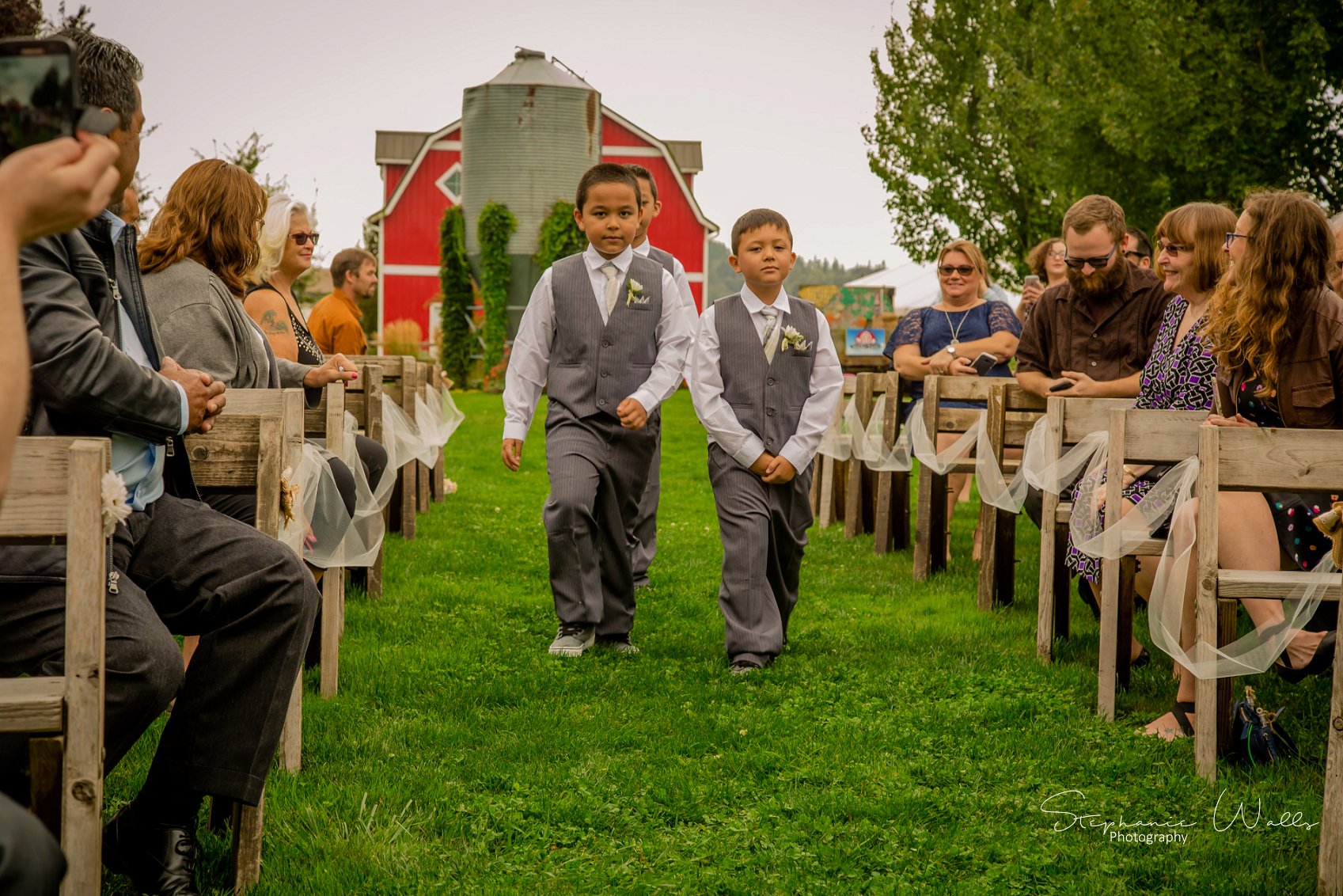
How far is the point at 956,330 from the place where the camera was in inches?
404

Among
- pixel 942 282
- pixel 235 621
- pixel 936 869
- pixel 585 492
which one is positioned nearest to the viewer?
pixel 235 621

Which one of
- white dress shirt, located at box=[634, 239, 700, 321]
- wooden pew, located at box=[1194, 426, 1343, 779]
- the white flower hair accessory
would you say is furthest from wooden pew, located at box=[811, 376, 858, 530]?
the white flower hair accessory

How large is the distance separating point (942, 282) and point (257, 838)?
776 centimetres

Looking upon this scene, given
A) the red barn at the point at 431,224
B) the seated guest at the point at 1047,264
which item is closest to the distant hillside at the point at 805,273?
the red barn at the point at 431,224

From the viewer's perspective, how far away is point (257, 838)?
145 inches

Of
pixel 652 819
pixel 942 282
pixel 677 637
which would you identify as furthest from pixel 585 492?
pixel 942 282

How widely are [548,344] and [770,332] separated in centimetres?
123

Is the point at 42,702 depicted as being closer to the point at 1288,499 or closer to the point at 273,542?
the point at 273,542

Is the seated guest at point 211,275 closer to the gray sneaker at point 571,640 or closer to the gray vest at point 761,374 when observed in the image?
the gray sneaker at point 571,640

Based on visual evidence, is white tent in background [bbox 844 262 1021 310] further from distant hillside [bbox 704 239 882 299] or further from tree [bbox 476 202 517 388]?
distant hillside [bbox 704 239 882 299]

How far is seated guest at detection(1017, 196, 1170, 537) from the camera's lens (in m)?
7.38

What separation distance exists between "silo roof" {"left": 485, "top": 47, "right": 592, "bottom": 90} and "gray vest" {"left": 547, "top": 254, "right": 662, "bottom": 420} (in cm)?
2692

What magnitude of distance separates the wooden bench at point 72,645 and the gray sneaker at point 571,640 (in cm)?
375

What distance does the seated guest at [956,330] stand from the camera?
394 inches
